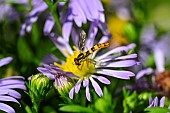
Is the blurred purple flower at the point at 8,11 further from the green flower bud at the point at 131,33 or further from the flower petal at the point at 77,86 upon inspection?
the flower petal at the point at 77,86

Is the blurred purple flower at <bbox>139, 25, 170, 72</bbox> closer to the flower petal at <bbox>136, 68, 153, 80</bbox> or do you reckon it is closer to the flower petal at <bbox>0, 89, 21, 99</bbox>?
the flower petal at <bbox>136, 68, 153, 80</bbox>

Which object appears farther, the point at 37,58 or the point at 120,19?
the point at 120,19

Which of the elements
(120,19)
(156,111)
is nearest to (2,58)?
(156,111)

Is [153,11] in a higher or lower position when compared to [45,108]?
higher

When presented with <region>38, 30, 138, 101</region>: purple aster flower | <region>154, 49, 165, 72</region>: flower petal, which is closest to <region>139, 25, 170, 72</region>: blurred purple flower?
<region>154, 49, 165, 72</region>: flower petal

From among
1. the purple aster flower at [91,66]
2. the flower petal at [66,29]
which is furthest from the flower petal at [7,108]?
the flower petal at [66,29]

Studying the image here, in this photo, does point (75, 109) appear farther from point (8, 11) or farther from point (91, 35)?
point (8, 11)

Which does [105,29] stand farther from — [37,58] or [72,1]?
[37,58]
